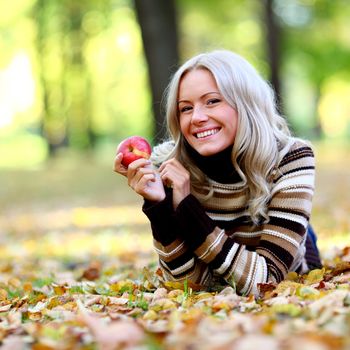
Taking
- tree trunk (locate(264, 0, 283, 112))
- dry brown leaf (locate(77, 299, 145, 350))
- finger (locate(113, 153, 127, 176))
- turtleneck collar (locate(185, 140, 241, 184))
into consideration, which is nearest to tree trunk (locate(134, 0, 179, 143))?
tree trunk (locate(264, 0, 283, 112))

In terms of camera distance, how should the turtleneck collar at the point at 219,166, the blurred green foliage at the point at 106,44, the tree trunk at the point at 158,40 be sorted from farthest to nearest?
the blurred green foliage at the point at 106,44
the tree trunk at the point at 158,40
the turtleneck collar at the point at 219,166

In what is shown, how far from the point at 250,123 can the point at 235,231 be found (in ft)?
1.96

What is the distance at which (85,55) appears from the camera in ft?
88.9

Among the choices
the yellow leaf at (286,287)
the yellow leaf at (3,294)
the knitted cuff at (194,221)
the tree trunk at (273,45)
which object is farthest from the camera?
the tree trunk at (273,45)

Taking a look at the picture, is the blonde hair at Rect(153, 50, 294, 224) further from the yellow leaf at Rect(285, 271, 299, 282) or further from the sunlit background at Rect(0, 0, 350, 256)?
the sunlit background at Rect(0, 0, 350, 256)

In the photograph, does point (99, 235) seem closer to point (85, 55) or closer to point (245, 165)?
point (245, 165)

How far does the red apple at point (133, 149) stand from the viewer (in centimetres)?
351

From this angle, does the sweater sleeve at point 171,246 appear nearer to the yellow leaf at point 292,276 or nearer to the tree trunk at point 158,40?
the yellow leaf at point 292,276

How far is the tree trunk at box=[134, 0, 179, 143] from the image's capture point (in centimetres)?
1198

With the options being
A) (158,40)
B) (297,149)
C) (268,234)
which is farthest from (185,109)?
(158,40)

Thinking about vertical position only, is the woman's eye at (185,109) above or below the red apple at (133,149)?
above

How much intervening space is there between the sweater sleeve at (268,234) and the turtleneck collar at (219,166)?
9.6 inches

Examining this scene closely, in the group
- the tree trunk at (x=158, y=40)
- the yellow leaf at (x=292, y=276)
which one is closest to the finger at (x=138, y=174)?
the yellow leaf at (x=292, y=276)

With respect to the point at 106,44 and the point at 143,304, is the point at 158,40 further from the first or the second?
the point at 106,44
